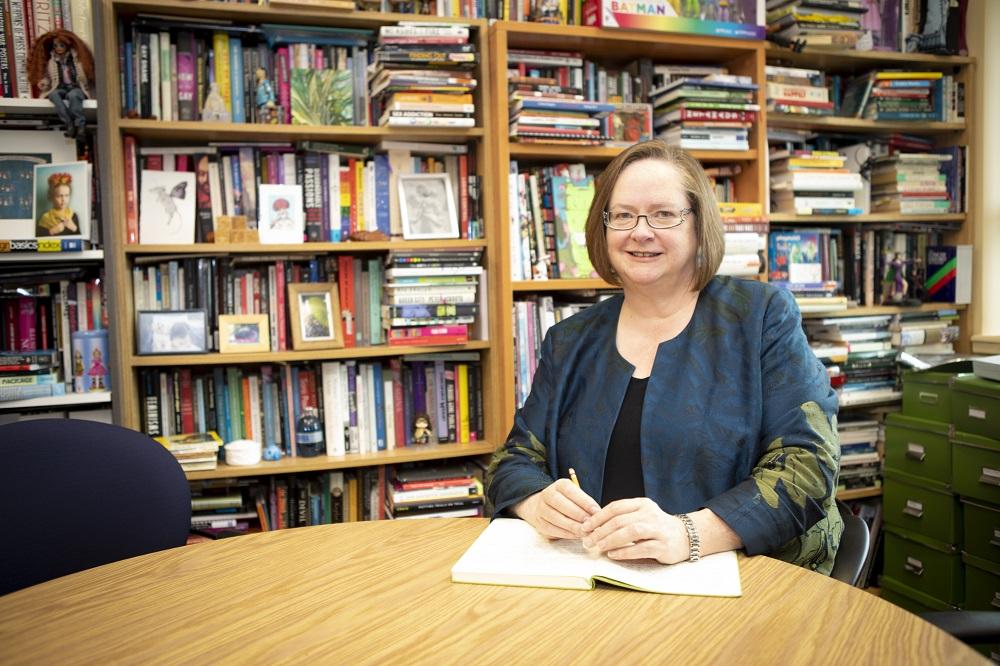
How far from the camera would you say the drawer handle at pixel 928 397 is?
9.02 ft

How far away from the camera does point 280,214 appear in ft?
8.73

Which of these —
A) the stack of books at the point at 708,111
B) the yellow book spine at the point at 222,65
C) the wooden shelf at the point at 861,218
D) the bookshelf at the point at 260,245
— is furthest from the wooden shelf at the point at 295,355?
the wooden shelf at the point at 861,218

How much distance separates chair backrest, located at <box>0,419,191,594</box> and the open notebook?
77cm

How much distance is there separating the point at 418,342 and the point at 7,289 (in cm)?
124

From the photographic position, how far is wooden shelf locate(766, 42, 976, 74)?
3.08 meters

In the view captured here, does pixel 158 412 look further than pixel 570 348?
Yes

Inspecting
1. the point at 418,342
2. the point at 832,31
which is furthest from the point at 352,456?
the point at 832,31

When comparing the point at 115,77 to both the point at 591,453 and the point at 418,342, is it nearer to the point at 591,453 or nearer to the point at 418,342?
the point at 418,342

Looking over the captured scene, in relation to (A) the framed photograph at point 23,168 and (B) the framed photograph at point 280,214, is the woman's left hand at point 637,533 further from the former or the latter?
(A) the framed photograph at point 23,168

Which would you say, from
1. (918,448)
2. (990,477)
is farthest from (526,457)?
(918,448)

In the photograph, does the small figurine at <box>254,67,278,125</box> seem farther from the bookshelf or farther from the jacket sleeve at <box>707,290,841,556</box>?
the jacket sleeve at <box>707,290,841,556</box>

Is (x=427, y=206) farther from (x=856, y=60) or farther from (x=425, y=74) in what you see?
(x=856, y=60)

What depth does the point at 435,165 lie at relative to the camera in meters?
2.85

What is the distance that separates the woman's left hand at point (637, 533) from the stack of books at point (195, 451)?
168 cm
